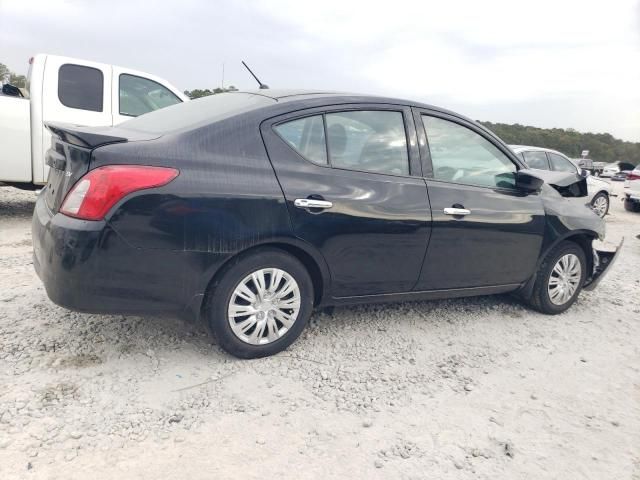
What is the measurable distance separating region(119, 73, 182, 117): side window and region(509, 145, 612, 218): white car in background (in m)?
6.13

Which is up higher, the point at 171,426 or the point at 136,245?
the point at 136,245

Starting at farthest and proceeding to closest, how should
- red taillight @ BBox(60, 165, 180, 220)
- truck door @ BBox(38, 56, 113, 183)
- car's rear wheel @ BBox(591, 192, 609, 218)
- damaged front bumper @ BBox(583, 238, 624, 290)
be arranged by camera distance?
car's rear wheel @ BBox(591, 192, 609, 218) → truck door @ BBox(38, 56, 113, 183) → damaged front bumper @ BBox(583, 238, 624, 290) → red taillight @ BBox(60, 165, 180, 220)

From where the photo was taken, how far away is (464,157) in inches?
151

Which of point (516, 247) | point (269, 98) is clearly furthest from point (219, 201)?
point (516, 247)

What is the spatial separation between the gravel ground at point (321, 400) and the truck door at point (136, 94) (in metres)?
3.21

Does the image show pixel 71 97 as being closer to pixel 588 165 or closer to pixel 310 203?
pixel 310 203

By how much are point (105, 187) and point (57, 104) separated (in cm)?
438

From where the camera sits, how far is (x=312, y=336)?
3.55 meters

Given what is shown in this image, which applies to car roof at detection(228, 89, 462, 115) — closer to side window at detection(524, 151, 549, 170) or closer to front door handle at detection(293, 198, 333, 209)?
front door handle at detection(293, 198, 333, 209)

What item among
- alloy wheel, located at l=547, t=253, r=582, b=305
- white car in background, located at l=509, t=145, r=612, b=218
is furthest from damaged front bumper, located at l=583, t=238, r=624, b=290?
white car in background, located at l=509, t=145, r=612, b=218

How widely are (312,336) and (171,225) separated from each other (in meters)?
1.34

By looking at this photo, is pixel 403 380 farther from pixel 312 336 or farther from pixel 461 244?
pixel 461 244

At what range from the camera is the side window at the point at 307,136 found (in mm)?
3109

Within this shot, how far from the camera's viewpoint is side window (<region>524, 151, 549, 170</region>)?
10070 mm
